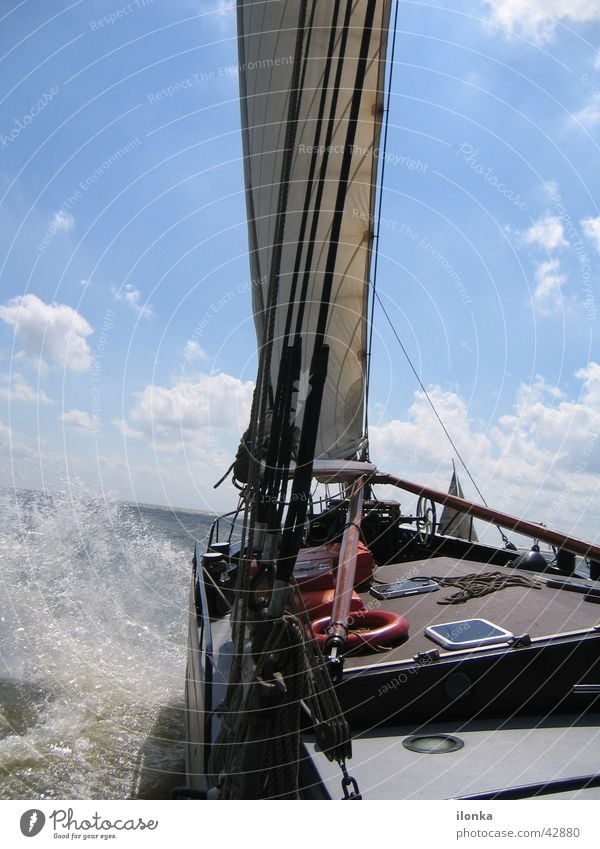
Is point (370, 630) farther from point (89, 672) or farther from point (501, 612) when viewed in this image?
point (89, 672)

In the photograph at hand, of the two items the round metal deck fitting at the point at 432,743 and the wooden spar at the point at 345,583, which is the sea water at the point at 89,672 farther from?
the round metal deck fitting at the point at 432,743

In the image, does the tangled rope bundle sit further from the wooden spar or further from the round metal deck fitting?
the round metal deck fitting

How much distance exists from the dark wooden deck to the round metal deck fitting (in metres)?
0.46

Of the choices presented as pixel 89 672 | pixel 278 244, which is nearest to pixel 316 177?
pixel 278 244

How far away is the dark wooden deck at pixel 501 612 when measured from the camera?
361cm

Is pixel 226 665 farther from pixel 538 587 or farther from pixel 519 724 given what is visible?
pixel 538 587

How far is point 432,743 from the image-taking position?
3027 millimetres

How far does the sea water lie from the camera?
5707 mm

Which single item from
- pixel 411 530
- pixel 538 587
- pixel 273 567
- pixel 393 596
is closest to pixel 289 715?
pixel 273 567

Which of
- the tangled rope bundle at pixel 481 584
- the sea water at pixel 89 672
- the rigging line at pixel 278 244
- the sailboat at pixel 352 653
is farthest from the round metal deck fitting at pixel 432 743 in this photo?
the sea water at pixel 89 672

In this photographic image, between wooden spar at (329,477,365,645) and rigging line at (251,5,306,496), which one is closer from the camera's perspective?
rigging line at (251,5,306,496)

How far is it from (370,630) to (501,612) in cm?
93

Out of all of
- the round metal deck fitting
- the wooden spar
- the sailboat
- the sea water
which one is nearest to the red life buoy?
the sailboat
